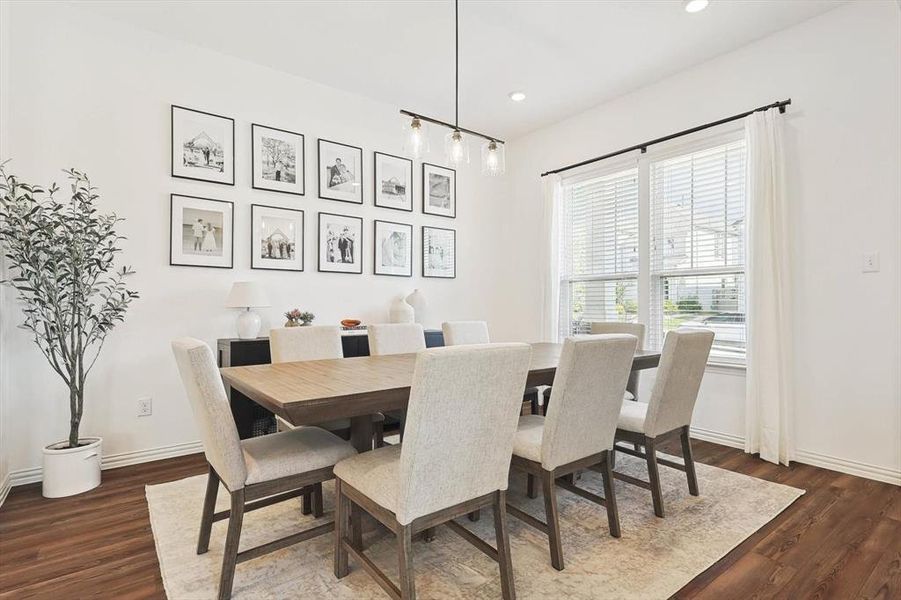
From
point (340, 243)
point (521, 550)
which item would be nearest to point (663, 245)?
point (340, 243)

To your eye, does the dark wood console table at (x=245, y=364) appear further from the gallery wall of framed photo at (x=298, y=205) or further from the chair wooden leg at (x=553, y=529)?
the chair wooden leg at (x=553, y=529)

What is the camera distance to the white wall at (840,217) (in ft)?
8.99

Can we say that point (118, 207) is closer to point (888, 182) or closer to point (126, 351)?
point (126, 351)

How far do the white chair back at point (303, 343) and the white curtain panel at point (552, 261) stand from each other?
250 centimetres

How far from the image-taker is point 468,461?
150cm

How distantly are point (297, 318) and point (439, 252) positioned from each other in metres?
1.73

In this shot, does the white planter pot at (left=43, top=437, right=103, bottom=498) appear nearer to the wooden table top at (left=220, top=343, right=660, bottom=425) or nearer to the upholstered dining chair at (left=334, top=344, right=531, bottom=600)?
the wooden table top at (left=220, top=343, right=660, bottom=425)

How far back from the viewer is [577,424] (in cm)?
188

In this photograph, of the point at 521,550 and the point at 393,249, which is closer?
the point at 521,550

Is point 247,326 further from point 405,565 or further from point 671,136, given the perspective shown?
point 671,136

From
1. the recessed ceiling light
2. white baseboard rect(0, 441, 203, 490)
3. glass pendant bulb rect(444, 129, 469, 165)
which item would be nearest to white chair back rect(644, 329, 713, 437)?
glass pendant bulb rect(444, 129, 469, 165)

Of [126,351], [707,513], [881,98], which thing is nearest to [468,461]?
[707,513]

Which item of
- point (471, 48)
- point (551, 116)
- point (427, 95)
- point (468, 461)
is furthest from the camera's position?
point (551, 116)

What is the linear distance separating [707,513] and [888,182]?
2.29 m
